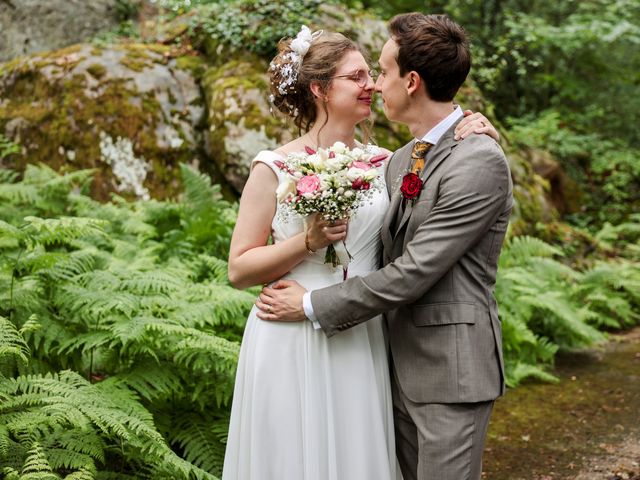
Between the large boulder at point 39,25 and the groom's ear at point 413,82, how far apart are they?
920 cm

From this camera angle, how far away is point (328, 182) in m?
2.39

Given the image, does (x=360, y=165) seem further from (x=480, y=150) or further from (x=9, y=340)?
(x=9, y=340)

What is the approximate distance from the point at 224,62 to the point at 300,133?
17.0ft

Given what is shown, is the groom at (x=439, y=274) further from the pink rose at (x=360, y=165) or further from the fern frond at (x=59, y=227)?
the fern frond at (x=59, y=227)

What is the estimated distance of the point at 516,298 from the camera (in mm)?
6762

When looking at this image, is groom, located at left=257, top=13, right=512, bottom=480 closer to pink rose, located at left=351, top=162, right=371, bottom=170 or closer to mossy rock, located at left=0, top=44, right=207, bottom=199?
pink rose, located at left=351, top=162, right=371, bottom=170

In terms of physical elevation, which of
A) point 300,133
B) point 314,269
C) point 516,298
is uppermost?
point 300,133

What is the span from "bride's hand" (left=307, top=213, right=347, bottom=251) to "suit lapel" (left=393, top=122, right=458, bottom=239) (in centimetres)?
26

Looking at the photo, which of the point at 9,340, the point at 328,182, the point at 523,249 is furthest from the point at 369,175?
the point at 523,249

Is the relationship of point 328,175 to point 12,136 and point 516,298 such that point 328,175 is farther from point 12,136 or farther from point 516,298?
point 12,136

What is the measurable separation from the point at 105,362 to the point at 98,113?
421cm

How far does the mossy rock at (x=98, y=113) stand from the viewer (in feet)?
24.5

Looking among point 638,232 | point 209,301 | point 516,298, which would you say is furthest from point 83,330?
point 638,232

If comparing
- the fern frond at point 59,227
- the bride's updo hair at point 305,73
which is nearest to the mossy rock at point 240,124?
the fern frond at point 59,227
